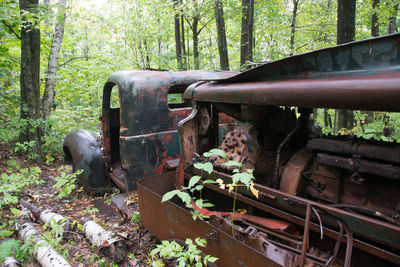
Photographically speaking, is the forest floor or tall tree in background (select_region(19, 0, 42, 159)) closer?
the forest floor

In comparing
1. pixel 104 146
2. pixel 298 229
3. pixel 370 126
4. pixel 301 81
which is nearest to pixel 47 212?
pixel 104 146

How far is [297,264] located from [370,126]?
5.74 meters

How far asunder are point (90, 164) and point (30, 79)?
2.64m

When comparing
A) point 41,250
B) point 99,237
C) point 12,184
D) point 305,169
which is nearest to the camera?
point 305,169

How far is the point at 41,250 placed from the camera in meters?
Answer: 2.62

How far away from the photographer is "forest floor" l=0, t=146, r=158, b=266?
2793 mm

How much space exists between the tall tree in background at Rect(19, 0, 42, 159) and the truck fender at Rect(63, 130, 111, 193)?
1.61 m

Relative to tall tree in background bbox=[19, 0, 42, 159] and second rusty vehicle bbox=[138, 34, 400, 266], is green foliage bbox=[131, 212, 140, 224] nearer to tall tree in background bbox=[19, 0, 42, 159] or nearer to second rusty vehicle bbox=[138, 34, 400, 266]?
second rusty vehicle bbox=[138, 34, 400, 266]

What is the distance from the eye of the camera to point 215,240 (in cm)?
199

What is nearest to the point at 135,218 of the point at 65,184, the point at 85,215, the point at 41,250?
the point at 85,215

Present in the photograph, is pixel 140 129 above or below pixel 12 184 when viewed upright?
above

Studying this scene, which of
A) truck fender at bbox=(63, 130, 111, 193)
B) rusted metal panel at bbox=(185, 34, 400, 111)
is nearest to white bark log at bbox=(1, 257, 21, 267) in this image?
truck fender at bbox=(63, 130, 111, 193)

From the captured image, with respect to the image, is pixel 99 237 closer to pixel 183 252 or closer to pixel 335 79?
pixel 183 252

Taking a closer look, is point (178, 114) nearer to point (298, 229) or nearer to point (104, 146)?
point (104, 146)
